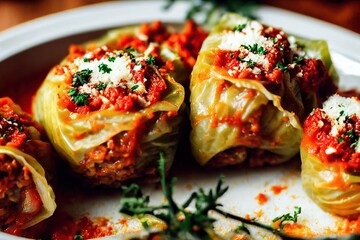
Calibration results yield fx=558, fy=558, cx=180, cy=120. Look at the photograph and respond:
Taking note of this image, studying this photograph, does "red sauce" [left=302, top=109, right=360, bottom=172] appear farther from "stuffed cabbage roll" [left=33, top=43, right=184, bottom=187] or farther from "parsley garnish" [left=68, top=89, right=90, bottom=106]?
"parsley garnish" [left=68, top=89, right=90, bottom=106]

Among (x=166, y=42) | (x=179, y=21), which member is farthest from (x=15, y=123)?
(x=179, y=21)

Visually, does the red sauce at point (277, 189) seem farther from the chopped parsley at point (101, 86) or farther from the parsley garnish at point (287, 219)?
the chopped parsley at point (101, 86)

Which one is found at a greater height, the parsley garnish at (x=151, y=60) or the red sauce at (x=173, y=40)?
the parsley garnish at (x=151, y=60)

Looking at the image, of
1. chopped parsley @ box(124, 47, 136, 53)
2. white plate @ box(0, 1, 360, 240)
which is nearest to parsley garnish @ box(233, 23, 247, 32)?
chopped parsley @ box(124, 47, 136, 53)

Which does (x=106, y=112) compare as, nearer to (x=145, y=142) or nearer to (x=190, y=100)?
(x=145, y=142)

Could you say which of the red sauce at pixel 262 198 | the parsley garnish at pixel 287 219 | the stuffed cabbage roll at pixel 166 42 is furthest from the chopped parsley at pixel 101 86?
the parsley garnish at pixel 287 219

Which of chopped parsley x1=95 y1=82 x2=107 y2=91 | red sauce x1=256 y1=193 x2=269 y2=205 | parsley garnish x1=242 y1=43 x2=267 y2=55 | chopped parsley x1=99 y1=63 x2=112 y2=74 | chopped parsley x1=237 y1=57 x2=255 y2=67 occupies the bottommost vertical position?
red sauce x1=256 y1=193 x2=269 y2=205

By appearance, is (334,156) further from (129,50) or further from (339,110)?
(129,50)
